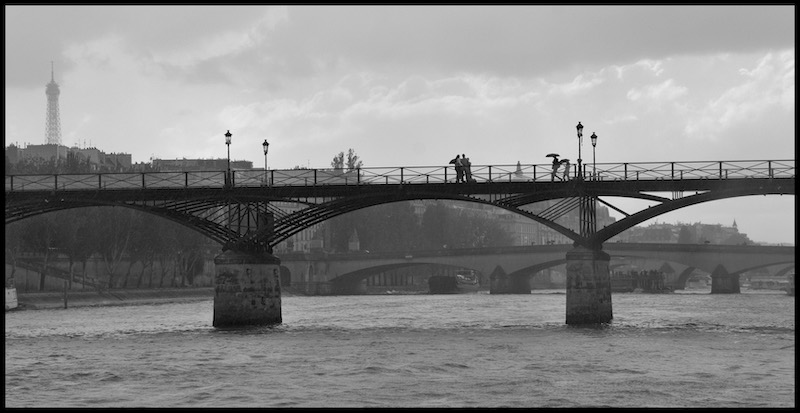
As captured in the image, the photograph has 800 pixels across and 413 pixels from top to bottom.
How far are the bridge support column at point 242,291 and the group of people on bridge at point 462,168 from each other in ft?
37.2

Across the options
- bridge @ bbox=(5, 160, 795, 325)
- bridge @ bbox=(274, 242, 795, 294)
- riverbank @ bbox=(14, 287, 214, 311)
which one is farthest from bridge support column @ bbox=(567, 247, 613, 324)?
bridge @ bbox=(274, 242, 795, 294)

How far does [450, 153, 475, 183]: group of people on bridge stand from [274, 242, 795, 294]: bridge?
208ft

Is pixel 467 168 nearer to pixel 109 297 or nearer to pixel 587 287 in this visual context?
pixel 587 287

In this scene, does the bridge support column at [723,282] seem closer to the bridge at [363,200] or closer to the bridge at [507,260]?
the bridge at [507,260]

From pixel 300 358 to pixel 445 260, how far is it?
101473mm

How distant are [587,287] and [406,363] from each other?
893 inches

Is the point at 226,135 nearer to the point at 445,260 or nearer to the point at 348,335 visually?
the point at 348,335

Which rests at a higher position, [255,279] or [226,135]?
[226,135]

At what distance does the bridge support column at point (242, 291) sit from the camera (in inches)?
2712

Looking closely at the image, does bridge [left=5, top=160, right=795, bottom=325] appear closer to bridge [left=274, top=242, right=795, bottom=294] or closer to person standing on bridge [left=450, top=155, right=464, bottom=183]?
person standing on bridge [left=450, top=155, right=464, bottom=183]

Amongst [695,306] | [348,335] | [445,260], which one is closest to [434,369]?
[348,335]

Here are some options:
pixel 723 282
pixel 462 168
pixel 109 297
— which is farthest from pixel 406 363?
pixel 723 282

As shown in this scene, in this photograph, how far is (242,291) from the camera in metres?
69.6

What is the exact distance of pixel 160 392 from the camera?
124 feet
